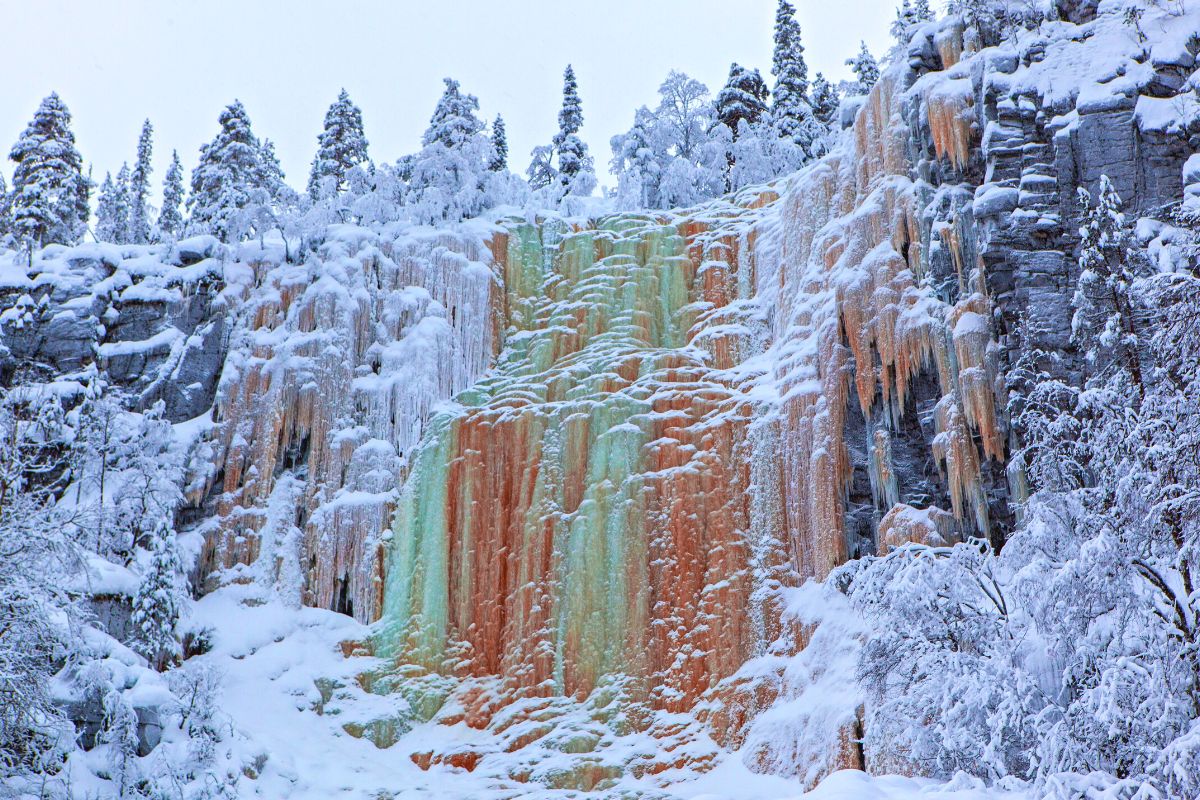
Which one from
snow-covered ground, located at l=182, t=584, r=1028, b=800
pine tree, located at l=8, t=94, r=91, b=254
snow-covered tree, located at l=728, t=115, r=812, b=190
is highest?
pine tree, located at l=8, t=94, r=91, b=254

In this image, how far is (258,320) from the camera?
26391 millimetres

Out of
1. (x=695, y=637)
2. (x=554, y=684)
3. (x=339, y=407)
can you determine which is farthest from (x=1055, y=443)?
(x=339, y=407)

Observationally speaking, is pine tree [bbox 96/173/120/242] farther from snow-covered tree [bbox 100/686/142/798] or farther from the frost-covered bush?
the frost-covered bush

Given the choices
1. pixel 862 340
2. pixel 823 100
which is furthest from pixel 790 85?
pixel 862 340

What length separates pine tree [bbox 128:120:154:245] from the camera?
50.8 m

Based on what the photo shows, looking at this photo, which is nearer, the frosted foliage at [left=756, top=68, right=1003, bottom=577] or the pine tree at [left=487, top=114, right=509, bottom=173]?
the frosted foliage at [left=756, top=68, right=1003, bottom=577]

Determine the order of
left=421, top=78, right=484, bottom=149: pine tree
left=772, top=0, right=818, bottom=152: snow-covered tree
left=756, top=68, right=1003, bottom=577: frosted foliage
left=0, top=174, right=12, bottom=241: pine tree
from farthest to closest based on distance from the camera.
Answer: left=0, top=174, right=12, bottom=241: pine tree < left=772, top=0, right=818, bottom=152: snow-covered tree < left=421, top=78, right=484, bottom=149: pine tree < left=756, top=68, right=1003, bottom=577: frosted foliage

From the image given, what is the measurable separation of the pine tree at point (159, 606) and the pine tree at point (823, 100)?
25.4 metres

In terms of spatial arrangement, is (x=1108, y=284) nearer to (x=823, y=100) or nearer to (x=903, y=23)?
(x=903, y=23)

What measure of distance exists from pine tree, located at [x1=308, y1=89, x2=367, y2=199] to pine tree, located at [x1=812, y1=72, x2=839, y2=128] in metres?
15.1

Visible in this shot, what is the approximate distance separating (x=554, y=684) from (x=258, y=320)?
10.6 meters

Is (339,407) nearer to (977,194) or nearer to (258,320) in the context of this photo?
(258,320)

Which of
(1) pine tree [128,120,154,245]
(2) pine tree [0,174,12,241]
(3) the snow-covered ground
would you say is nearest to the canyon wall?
(3) the snow-covered ground

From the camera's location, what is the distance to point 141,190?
54.8 metres
